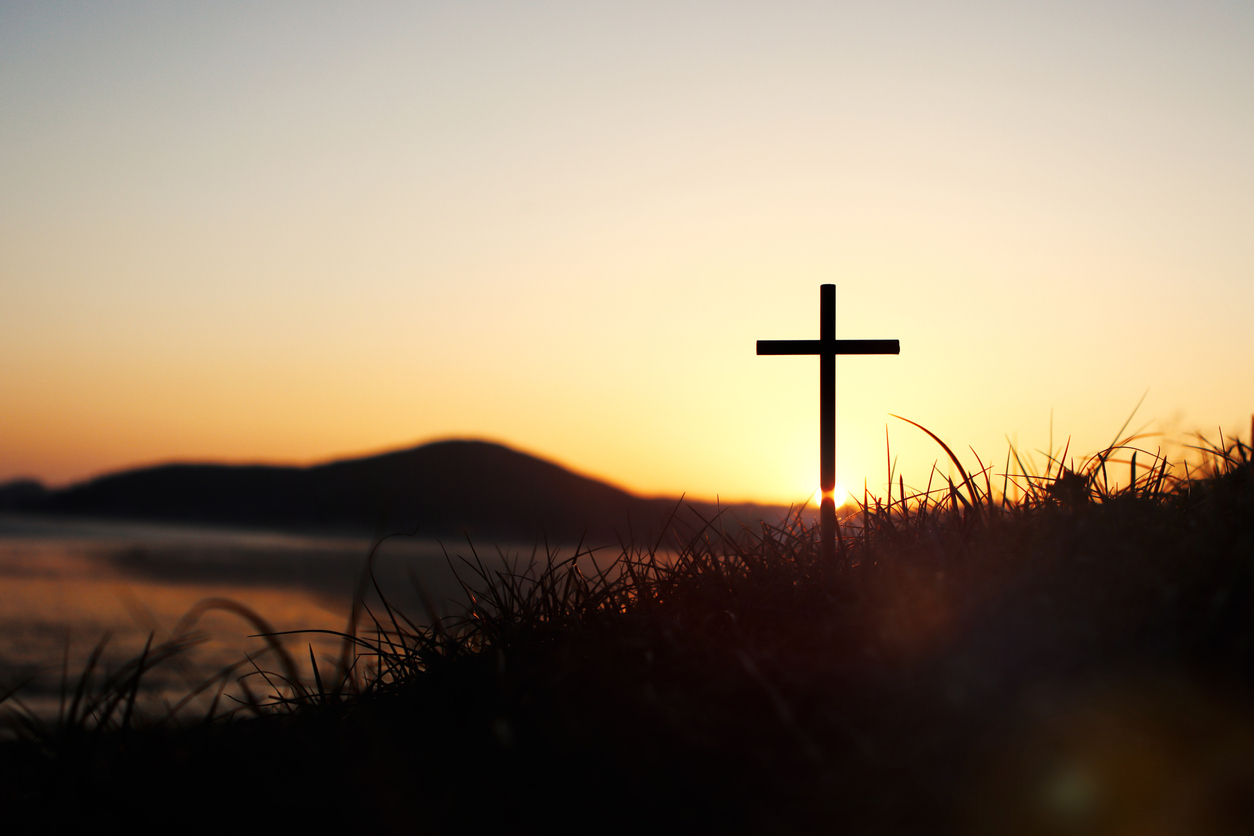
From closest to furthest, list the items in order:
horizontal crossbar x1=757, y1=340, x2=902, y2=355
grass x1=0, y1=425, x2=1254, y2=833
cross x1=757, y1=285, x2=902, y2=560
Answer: grass x1=0, y1=425, x2=1254, y2=833 → cross x1=757, y1=285, x2=902, y2=560 → horizontal crossbar x1=757, y1=340, x2=902, y2=355

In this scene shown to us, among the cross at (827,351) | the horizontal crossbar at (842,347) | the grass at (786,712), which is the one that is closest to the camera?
the grass at (786,712)

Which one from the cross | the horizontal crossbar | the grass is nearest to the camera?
the grass

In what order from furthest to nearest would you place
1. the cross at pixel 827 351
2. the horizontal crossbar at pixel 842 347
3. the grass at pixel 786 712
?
the horizontal crossbar at pixel 842 347
the cross at pixel 827 351
the grass at pixel 786 712

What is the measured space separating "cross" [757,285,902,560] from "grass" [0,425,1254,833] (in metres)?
1.76

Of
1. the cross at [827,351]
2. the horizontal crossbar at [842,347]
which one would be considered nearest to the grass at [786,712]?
the cross at [827,351]

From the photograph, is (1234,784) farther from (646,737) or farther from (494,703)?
(494,703)

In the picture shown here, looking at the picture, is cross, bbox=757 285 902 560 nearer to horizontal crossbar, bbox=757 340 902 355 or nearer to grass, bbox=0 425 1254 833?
horizontal crossbar, bbox=757 340 902 355

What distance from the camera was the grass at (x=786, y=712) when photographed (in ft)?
8.73

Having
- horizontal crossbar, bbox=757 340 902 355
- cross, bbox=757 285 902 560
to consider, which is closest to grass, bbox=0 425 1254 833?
cross, bbox=757 285 902 560

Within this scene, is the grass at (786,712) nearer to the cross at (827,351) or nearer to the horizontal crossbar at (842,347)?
the cross at (827,351)

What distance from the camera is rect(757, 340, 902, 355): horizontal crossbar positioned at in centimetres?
658

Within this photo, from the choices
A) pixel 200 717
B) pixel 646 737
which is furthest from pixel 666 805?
pixel 200 717

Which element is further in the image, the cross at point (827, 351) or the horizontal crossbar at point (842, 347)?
the horizontal crossbar at point (842, 347)

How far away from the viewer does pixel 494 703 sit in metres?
3.60
